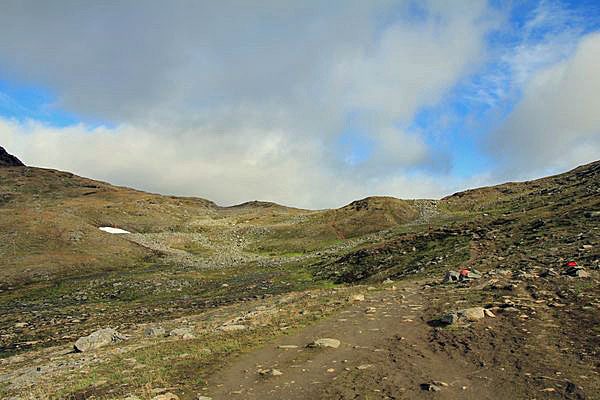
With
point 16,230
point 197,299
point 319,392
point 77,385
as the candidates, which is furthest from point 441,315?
point 16,230

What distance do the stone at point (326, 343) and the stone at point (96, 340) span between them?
42.3 feet

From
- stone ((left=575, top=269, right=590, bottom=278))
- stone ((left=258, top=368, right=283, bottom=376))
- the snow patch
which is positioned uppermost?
the snow patch

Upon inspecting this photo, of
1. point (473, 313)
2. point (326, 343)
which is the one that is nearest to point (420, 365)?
point (326, 343)

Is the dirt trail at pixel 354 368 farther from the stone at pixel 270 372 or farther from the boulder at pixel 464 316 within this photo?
the boulder at pixel 464 316

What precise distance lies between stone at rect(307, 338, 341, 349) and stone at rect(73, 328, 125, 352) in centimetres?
1289

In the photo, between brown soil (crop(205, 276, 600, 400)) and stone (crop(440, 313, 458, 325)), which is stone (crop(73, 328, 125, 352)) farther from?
stone (crop(440, 313, 458, 325))

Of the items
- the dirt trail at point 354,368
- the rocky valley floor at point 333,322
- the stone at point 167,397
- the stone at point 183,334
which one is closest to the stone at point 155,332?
the rocky valley floor at point 333,322

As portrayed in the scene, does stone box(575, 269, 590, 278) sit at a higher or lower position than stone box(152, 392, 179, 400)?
higher

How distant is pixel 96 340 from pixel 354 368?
15.9 m

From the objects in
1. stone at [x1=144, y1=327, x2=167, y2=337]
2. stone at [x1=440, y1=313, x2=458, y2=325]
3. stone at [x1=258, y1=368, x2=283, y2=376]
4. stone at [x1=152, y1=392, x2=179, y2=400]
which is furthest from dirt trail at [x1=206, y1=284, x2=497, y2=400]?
stone at [x1=144, y1=327, x2=167, y2=337]

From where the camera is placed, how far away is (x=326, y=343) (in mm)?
16391

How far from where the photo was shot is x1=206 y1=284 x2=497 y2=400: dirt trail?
1173 centimetres

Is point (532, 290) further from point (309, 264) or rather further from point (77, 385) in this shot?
point (309, 264)

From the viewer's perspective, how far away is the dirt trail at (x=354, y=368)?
1173 cm
